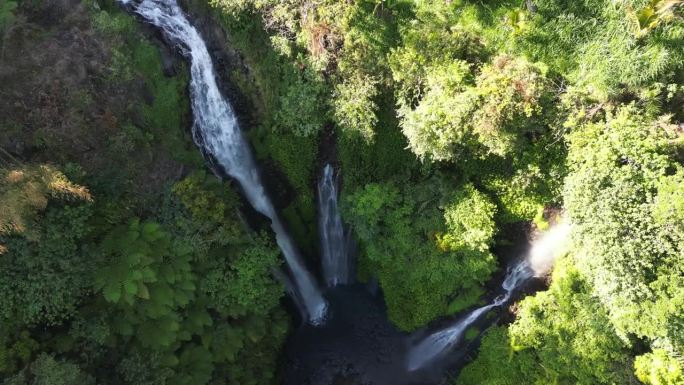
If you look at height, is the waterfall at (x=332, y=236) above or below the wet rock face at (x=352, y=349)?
above

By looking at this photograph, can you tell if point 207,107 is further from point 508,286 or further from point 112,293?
point 508,286

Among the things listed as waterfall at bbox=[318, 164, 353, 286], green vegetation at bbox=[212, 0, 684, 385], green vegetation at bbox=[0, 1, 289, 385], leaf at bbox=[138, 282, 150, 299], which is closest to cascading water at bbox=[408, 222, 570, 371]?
green vegetation at bbox=[212, 0, 684, 385]

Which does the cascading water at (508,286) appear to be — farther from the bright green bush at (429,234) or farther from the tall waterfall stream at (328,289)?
the bright green bush at (429,234)

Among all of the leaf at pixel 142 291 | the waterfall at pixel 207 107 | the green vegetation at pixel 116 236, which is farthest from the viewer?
the waterfall at pixel 207 107

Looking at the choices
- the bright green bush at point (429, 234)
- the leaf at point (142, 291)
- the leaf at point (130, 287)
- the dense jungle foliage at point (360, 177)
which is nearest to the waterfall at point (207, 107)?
the dense jungle foliage at point (360, 177)

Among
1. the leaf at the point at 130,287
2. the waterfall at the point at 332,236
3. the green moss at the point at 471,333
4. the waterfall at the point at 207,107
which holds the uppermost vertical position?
the waterfall at the point at 207,107

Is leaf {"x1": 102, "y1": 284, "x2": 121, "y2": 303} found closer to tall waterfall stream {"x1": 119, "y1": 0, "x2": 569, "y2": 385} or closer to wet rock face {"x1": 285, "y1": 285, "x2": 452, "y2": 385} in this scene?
tall waterfall stream {"x1": 119, "y1": 0, "x2": 569, "y2": 385}

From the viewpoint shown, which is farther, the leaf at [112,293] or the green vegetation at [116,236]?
the leaf at [112,293]

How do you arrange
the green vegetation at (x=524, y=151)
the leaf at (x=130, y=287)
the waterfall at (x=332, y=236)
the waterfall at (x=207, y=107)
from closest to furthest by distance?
the green vegetation at (x=524, y=151) < the leaf at (x=130, y=287) < the waterfall at (x=207, y=107) < the waterfall at (x=332, y=236)
